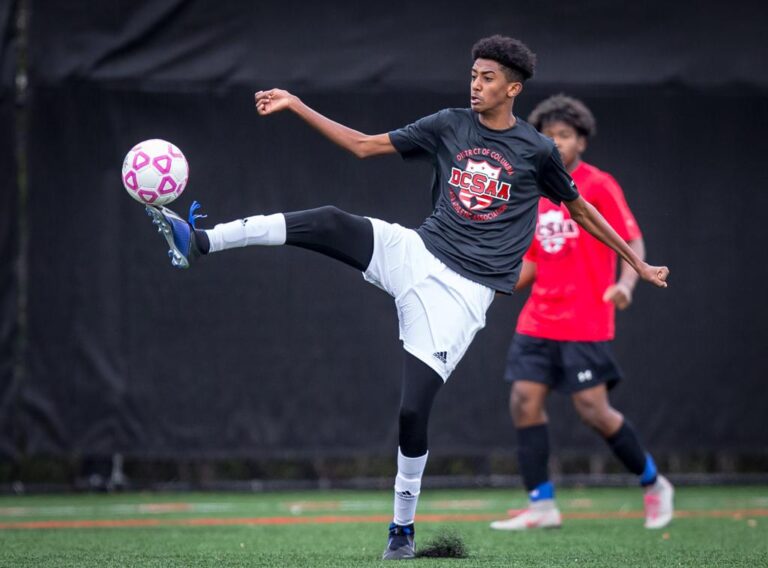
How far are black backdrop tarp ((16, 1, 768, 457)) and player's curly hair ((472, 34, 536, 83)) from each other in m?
3.32

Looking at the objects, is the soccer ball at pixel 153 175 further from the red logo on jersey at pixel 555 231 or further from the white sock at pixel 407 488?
the red logo on jersey at pixel 555 231

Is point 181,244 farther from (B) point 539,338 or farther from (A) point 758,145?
(A) point 758,145

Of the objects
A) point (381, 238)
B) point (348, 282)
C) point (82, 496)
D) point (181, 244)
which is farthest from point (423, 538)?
point (82, 496)

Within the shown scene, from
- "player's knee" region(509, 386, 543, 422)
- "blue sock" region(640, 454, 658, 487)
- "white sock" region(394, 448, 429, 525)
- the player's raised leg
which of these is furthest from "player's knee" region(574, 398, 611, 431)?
the player's raised leg

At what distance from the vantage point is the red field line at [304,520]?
21.7 feet

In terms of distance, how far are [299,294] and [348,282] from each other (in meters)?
0.34

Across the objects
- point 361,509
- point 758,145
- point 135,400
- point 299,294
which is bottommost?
point 361,509

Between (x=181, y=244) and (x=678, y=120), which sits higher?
(x=678, y=120)

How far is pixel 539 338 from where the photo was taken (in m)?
6.47

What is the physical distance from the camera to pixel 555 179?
5.05 meters

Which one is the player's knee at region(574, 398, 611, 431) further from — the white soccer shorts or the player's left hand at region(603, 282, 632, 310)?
the white soccer shorts

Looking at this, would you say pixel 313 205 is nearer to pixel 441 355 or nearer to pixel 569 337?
pixel 569 337

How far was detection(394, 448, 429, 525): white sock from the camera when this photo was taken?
4902 millimetres

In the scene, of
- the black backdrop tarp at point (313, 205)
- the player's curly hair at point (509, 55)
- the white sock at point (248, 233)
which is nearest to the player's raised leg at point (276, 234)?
the white sock at point (248, 233)
